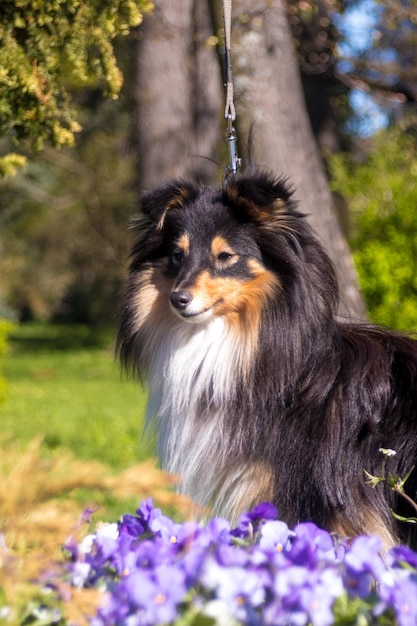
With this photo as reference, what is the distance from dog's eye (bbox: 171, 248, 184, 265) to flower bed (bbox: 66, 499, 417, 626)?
1694 mm

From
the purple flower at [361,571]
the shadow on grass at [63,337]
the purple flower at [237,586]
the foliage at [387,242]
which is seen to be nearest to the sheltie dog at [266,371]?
the purple flower at [361,571]

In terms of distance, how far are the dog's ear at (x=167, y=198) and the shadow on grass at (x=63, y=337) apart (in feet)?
57.6

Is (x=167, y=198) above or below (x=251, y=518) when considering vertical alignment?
above

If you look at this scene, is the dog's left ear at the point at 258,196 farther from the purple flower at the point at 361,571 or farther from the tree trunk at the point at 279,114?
the tree trunk at the point at 279,114

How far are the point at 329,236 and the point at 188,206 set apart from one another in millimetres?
2941

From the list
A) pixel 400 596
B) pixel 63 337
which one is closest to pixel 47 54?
pixel 400 596

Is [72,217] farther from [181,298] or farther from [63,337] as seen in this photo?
[181,298]

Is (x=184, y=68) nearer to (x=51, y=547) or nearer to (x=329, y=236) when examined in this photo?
(x=329, y=236)

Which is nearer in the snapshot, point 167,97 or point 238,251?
point 238,251

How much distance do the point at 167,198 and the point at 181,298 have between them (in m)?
0.54

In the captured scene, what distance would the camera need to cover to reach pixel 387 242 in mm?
9992

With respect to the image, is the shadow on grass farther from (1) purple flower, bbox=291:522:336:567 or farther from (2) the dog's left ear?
(1) purple flower, bbox=291:522:336:567

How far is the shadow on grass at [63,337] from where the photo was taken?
2303 centimetres

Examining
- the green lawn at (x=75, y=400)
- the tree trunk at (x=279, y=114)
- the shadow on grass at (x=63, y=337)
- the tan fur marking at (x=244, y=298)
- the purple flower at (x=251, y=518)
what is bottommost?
the shadow on grass at (x=63, y=337)
